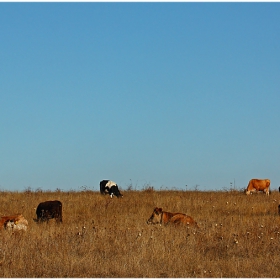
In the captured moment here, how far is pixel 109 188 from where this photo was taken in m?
25.0

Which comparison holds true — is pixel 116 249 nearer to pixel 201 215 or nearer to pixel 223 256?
pixel 223 256

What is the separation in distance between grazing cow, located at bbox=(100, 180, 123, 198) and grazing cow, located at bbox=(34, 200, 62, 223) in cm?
744

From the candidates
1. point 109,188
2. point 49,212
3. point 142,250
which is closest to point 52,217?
point 49,212

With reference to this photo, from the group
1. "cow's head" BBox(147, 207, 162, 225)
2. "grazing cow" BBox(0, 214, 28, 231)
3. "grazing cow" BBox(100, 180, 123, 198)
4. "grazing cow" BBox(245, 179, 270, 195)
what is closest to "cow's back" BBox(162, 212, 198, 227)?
"cow's head" BBox(147, 207, 162, 225)

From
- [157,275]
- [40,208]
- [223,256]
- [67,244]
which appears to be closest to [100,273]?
[157,275]

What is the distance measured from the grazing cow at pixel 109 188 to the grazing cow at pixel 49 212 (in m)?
7.44

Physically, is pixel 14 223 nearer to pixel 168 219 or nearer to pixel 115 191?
pixel 168 219

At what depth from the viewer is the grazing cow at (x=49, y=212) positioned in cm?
1570

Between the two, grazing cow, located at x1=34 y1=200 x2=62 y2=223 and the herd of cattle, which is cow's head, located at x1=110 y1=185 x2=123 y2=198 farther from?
grazing cow, located at x1=34 y1=200 x2=62 y2=223

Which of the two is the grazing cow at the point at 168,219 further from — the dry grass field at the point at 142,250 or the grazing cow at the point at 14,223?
the grazing cow at the point at 14,223

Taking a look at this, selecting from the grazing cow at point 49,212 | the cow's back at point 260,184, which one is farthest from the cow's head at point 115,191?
the cow's back at point 260,184

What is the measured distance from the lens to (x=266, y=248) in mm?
10438

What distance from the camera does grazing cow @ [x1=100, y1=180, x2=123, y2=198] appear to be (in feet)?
79.2

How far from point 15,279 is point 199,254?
376 centimetres
